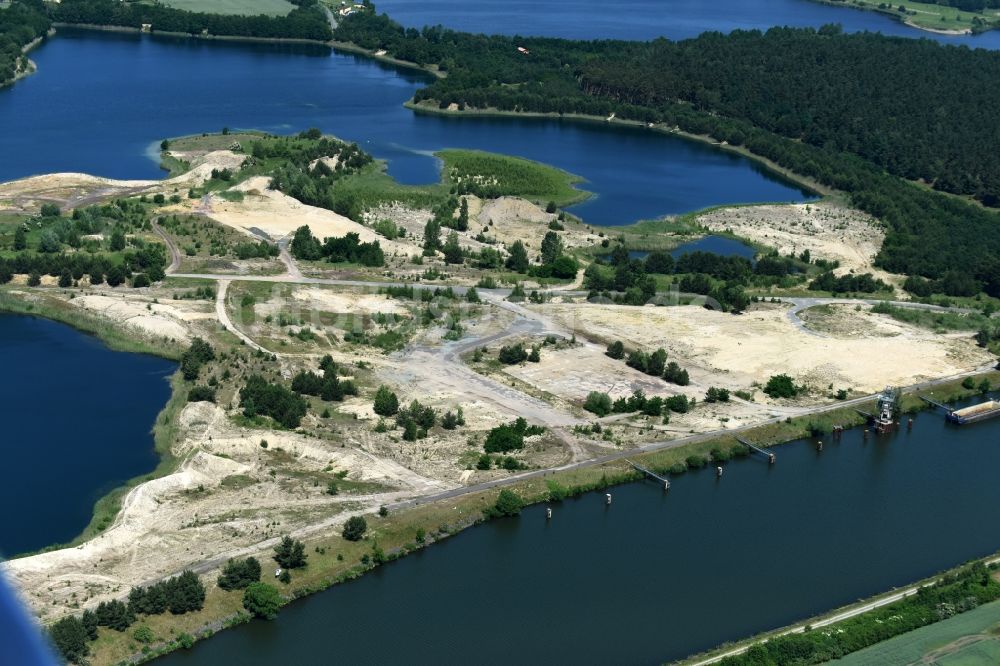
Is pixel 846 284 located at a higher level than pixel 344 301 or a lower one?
higher

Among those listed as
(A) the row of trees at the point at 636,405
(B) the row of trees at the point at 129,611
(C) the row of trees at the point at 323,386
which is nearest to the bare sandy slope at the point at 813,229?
(A) the row of trees at the point at 636,405

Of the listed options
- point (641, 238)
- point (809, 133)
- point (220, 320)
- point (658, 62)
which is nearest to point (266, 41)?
point (658, 62)

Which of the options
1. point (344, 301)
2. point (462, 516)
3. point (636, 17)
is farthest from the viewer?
point (636, 17)

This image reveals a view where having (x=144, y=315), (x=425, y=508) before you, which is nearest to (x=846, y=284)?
(x=425, y=508)

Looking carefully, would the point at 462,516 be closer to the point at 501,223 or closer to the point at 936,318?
the point at 936,318

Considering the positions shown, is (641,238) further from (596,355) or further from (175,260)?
(175,260)

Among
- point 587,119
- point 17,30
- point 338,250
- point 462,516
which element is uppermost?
point 17,30

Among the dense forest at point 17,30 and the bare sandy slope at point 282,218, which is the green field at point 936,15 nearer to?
the dense forest at point 17,30
